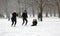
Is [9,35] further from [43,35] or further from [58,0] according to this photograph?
[58,0]

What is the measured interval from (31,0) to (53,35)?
41.8 meters

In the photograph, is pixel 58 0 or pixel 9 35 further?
pixel 58 0

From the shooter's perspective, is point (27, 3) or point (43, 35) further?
point (27, 3)

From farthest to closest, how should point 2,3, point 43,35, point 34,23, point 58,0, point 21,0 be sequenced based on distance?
point 2,3
point 21,0
point 58,0
point 34,23
point 43,35

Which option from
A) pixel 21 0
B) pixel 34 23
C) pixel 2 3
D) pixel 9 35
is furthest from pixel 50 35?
pixel 2 3

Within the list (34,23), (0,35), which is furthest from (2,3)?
(0,35)

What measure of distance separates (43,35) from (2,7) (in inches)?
2070

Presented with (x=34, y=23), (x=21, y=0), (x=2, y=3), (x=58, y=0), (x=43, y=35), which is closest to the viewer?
(x=43, y=35)

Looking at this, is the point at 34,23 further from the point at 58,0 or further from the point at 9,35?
the point at 58,0

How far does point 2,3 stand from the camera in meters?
61.6

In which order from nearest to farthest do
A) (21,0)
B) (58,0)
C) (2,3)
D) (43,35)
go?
(43,35)
(58,0)
(21,0)
(2,3)

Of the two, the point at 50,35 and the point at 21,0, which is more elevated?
the point at 21,0

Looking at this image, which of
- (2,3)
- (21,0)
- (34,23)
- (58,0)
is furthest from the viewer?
(2,3)

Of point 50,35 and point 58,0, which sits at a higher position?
point 58,0
